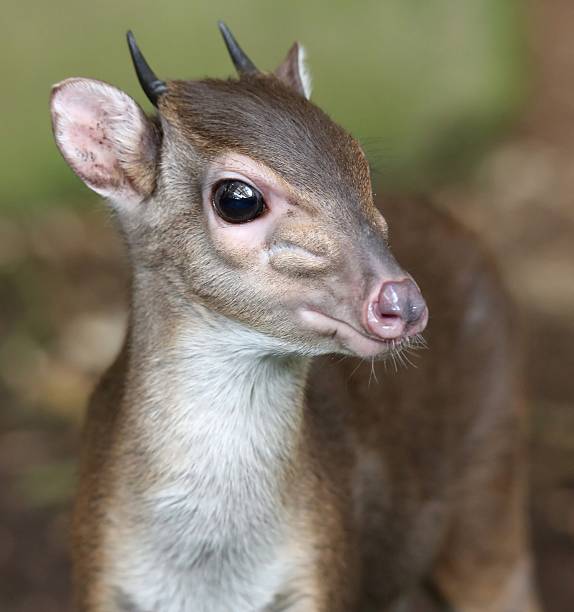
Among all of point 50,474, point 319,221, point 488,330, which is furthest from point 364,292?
point 50,474

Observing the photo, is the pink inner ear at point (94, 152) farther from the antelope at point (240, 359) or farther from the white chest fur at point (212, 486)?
the white chest fur at point (212, 486)

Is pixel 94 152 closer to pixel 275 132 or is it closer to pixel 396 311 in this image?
pixel 275 132

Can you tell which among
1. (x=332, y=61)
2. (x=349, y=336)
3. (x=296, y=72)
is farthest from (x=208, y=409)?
(x=332, y=61)

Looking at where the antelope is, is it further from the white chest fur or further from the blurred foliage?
the blurred foliage

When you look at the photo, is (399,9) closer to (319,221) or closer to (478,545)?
(478,545)

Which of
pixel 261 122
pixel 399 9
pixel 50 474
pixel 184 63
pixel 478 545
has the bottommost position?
pixel 50 474

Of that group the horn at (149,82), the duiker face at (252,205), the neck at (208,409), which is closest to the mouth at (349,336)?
the duiker face at (252,205)
